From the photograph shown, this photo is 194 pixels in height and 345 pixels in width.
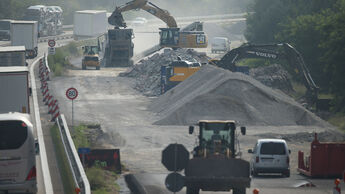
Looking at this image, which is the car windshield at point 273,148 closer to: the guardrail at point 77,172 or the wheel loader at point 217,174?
the guardrail at point 77,172

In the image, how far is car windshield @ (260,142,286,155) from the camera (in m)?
27.8

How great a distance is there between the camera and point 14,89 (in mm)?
29750

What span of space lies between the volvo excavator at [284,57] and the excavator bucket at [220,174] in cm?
3077

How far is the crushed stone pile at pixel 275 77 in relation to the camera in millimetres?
60344

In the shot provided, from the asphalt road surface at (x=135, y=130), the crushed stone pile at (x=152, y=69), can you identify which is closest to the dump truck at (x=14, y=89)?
the asphalt road surface at (x=135, y=130)

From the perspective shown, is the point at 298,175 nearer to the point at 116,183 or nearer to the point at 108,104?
the point at 116,183

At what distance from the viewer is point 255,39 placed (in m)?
92.2

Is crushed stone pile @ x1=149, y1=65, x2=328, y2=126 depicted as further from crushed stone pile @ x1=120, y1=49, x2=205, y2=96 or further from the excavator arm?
the excavator arm

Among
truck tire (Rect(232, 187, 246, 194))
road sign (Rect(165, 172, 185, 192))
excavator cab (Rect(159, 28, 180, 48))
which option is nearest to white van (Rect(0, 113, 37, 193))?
truck tire (Rect(232, 187, 246, 194))

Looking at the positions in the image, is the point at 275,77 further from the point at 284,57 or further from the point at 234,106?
the point at 234,106

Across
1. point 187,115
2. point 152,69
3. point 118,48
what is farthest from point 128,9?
point 187,115

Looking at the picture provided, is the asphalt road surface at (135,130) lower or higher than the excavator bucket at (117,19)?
lower

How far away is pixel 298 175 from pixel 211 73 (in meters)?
20.8

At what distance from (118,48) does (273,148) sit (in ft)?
160
